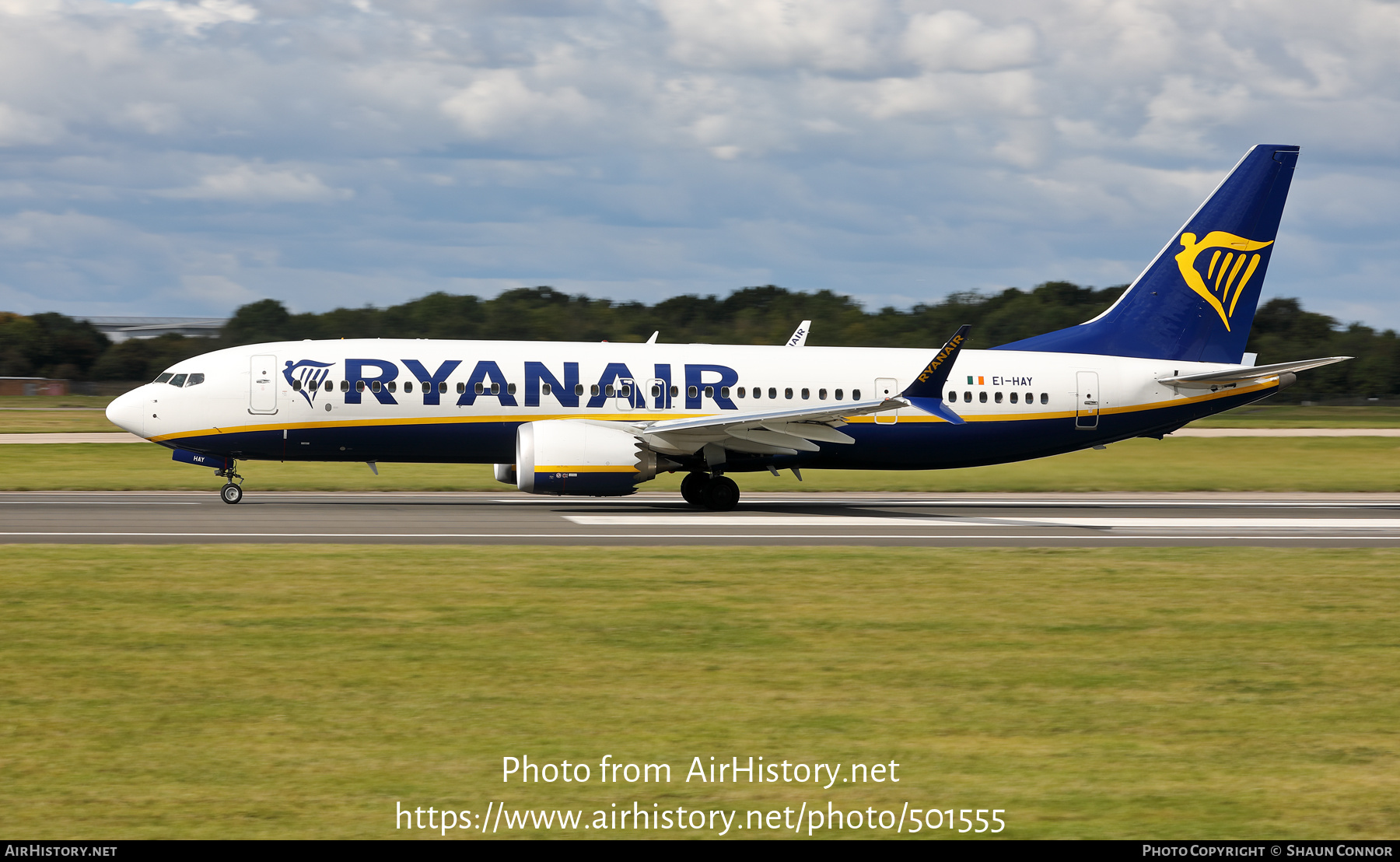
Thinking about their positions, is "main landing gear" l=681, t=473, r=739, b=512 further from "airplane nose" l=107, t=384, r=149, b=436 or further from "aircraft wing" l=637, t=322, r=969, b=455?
"airplane nose" l=107, t=384, r=149, b=436

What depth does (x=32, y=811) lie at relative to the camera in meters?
6.82

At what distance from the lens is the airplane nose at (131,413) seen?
2616 centimetres

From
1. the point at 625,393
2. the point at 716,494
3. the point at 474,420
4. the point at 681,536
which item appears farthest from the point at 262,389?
the point at 681,536

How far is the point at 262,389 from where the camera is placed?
85.7 feet

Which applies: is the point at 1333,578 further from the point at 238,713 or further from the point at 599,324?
the point at 599,324

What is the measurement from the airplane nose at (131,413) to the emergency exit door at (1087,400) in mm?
19728

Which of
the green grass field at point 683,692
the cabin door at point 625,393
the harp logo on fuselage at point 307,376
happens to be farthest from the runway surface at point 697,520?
the green grass field at point 683,692

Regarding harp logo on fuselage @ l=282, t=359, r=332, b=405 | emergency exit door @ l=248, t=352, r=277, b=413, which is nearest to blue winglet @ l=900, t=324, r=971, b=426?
harp logo on fuselage @ l=282, t=359, r=332, b=405

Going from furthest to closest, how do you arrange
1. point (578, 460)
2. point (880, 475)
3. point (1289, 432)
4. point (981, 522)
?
point (1289, 432), point (880, 475), point (578, 460), point (981, 522)

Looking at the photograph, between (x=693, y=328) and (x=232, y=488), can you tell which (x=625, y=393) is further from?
(x=693, y=328)

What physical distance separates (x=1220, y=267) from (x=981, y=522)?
1082 centimetres

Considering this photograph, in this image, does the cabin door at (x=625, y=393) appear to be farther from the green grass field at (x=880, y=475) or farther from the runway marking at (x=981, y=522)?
the green grass field at (x=880, y=475)

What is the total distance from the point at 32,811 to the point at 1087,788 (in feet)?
18.5
